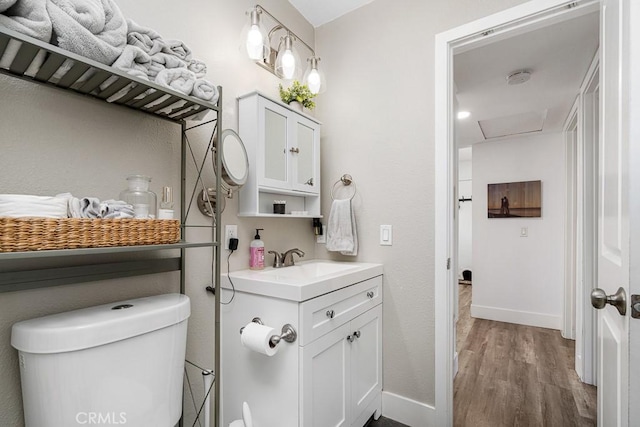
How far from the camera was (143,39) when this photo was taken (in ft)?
3.19

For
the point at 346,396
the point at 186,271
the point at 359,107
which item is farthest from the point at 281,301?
the point at 359,107

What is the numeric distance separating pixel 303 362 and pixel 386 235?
0.91m

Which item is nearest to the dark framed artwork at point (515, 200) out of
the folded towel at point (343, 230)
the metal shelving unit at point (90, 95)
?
the folded towel at point (343, 230)

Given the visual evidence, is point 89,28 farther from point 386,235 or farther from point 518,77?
point 518,77

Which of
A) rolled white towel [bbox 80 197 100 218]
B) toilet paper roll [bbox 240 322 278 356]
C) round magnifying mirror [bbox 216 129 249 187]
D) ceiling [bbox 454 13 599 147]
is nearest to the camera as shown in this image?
rolled white towel [bbox 80 197 100 218]

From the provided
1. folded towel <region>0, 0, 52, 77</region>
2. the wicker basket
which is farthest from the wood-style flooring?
folded towel <region>0, 0, 52, 77</region>

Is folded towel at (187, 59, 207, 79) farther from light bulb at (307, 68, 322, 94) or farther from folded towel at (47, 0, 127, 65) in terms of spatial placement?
light bulb at (307, 68, 322, 94)

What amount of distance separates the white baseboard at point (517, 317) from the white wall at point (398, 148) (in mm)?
2514

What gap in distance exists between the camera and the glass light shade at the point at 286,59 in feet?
5.49

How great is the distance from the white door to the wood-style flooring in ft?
3.02

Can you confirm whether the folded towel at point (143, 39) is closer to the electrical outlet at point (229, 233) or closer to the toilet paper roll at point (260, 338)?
the electrical outlet at point (229, 233)

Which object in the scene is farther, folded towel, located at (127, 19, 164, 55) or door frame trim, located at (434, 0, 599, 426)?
door frame trim, located at (434, 0, 599, 426)

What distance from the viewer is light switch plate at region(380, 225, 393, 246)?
5.96 feet

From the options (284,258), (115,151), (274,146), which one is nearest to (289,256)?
(284,258)
